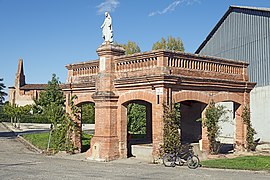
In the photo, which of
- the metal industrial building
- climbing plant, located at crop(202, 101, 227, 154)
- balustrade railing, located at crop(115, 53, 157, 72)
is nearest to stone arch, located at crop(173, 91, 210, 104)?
climbing plant, located at crop(202, 101, 227, 154)

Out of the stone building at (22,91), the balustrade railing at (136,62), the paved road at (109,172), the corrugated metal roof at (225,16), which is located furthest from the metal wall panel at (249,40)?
the stone building at (22,91)

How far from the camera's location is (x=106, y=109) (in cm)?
1633

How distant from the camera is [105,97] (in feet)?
53.5

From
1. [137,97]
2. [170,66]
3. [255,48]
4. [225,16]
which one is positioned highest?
[225,16]

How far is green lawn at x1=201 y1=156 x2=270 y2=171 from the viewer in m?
13.6

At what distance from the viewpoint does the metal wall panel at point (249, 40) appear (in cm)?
2380

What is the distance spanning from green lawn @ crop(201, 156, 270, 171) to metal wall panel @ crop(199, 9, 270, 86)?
9542 millimetres

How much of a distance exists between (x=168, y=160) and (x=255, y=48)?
14.0 meters

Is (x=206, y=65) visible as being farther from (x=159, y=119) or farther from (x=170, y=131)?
(x=170, y=131)

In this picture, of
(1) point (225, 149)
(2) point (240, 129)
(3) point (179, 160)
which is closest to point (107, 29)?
(3) point (179, 160)

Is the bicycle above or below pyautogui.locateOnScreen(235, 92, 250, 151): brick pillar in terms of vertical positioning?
below

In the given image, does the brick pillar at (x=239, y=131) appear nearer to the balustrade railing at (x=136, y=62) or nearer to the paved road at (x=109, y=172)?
the paved road at (x=109, y=172)

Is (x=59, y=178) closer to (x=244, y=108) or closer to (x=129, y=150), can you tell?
(x=129, y=150)

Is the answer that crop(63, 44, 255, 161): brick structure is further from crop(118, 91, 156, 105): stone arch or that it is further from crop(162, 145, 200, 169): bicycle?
crop(162, 145, 200, 169): bicycle
